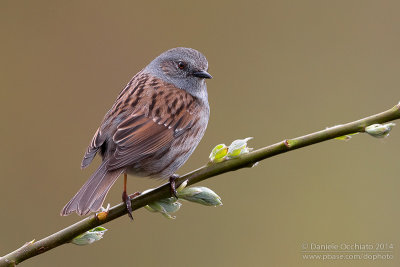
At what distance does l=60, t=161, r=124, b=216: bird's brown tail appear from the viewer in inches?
112

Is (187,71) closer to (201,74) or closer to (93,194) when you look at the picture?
(201,74)

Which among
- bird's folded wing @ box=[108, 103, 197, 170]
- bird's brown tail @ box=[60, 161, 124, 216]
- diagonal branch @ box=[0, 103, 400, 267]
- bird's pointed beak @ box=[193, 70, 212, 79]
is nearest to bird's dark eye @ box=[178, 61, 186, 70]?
bird's pointed beak @ box=[193, 70, 212, 79]

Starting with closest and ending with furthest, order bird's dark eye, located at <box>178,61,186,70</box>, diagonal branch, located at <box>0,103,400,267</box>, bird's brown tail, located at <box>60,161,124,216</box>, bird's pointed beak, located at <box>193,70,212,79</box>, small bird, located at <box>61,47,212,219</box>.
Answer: diagonal branch, located at <box>0,103,400,267</box>
bird's brown tail, located at <box>60,161,124,216</box>
small bird, located at <box>61,47,212,219</box>
bird's pointed beak, located at <box>193,70,212,79</box>
bird's dark eye, located at <box>178,61,186,70</box>

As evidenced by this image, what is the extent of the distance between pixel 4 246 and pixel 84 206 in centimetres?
250

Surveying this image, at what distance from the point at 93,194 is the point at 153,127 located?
809mm

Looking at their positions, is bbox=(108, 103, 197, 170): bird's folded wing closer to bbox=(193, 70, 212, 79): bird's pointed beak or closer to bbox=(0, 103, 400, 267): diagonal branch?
bbox=(193, 70, 212, 79): bird's pointed beak

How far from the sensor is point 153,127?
147 inches

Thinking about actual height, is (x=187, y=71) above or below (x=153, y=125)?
above

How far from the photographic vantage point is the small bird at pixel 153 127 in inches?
137

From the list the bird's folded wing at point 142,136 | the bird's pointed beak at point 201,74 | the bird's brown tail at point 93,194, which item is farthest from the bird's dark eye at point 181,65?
the bird's brown tail at point 93,194

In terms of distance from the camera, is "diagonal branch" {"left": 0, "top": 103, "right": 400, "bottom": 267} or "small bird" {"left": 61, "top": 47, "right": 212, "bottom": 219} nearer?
"diagonal branch" {"left": 0, "top": 103, "right": 400, "bottom": 267}

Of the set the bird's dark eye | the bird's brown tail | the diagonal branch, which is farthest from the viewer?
the bird's dark eye

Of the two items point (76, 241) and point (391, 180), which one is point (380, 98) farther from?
point (76, 241)

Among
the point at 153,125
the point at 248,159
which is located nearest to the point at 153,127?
the point at 153,125
